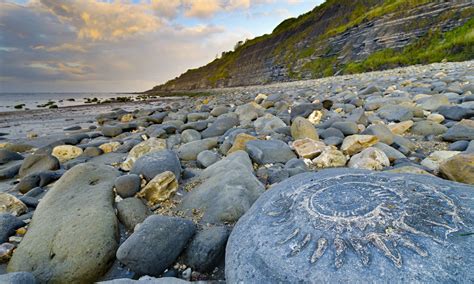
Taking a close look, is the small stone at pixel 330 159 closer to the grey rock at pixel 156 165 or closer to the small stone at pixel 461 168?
the small stone at pixel 461 168

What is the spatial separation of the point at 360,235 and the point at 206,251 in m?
0.87

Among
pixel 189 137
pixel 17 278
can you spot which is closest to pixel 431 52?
pixel 189 137

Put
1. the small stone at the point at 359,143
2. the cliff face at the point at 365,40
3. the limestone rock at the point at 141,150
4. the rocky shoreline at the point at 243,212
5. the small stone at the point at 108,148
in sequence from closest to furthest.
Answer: the rocky shoreline at the point at 243,212
the small stone at the point at 359,143
the limestone rock at the point at 141,150
the small stone at the point at 108,148
the cliff face at the point at 365,40

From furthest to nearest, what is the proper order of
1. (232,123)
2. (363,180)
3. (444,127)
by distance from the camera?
1. (232,123)
2. (444,127)
3. (363,180)

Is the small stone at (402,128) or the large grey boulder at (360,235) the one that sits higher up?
the large grey boulder at (360,235)

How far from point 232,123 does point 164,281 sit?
14.1ft

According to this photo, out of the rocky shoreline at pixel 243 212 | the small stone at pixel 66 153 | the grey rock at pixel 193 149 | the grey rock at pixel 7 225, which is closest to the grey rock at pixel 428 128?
the rocky shoreline at pixel 243 212

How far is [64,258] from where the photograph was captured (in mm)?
1646

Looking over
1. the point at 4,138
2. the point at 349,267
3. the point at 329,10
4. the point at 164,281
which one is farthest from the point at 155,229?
the point at 329,10

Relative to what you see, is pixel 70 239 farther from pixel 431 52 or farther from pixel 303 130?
pixel 431 52

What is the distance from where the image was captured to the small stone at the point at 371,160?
2633mm

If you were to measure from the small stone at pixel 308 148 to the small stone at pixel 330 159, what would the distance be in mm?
119

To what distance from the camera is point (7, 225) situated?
1957 millimetres

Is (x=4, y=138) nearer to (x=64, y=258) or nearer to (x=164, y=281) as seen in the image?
(x=64, y=258)
